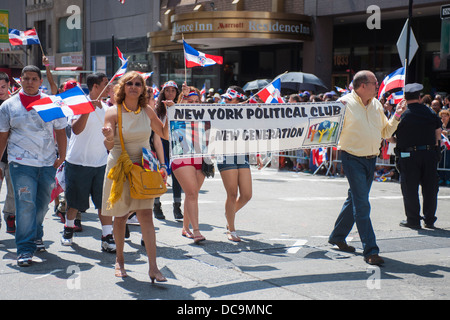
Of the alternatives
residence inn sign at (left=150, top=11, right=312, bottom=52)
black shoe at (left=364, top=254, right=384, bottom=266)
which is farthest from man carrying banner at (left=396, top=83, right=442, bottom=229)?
residence inn sign at (left=150, top=11, right=312, bottom=52)

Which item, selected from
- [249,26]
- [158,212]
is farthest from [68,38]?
[158,212]

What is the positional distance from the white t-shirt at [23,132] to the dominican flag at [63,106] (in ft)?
1.14

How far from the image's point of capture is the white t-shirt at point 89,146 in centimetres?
736

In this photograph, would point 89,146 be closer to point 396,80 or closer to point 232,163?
point 232,163

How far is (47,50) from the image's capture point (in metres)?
42.2

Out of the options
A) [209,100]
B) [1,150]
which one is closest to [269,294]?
[1,150]

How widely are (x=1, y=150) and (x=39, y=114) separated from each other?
0.81 metres

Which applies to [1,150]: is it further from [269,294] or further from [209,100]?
[209,100]

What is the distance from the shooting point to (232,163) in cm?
765

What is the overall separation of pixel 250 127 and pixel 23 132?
250 centimetres

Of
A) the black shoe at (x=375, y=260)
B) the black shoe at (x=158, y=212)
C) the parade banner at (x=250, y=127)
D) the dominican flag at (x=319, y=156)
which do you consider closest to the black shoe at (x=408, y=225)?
the parade banner at (x=250, y=127)

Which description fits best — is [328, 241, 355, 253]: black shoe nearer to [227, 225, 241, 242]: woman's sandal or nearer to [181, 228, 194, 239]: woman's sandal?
[227, 225, 241, 242]: woman's sandal

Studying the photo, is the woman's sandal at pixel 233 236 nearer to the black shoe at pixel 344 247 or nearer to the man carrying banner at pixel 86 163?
the black shoe at pixel 344 247

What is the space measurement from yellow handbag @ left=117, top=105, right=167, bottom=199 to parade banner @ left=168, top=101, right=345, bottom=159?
93 cm
